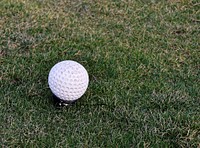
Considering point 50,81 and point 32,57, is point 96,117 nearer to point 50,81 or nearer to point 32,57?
point 50,81

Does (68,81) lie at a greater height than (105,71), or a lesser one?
greater

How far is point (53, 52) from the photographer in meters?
3.32

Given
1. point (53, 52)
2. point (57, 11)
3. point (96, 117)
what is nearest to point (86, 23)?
point (57, 11)

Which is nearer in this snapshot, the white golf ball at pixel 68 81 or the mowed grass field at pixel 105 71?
the mowed grass field at pixel 105 71

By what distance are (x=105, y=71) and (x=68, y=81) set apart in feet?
1.96

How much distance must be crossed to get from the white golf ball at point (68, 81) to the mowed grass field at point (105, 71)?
12 centimetres

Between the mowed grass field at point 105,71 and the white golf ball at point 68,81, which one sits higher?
the white golf ball at point 68,81

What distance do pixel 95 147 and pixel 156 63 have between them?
120 centimetres

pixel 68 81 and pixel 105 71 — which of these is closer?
pixel 68 81

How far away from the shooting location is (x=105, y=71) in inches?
123

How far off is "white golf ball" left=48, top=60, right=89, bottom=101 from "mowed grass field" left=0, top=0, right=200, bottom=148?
0.41ft

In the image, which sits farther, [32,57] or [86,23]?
[86,23]

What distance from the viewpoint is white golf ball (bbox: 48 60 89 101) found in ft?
8.50

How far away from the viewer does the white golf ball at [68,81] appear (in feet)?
8.50
